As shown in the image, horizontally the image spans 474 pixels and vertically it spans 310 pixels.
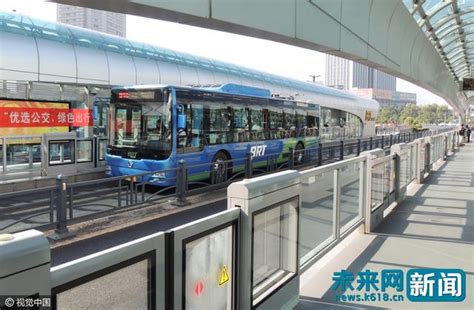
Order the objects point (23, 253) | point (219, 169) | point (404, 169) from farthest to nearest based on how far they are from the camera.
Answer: point (219, 169)
point (404, 169)
point (23, 253)

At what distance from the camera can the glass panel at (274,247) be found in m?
3.37

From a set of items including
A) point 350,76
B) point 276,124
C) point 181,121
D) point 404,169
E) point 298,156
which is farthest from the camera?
point 350,76

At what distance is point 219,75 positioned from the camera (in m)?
26.4

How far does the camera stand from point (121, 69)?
64.1 ft

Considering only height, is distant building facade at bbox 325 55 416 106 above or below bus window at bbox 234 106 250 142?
above

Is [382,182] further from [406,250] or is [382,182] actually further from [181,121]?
[181,121]

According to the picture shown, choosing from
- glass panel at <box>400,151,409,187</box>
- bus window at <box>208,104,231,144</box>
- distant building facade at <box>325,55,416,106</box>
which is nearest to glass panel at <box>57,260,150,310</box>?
glass panel at <box>400,151,409,187</box>

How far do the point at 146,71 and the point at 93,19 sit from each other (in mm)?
27882

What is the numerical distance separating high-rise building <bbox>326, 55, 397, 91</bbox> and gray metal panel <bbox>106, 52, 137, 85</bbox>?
3282 inches

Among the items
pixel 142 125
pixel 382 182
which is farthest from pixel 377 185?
pixel 142 125

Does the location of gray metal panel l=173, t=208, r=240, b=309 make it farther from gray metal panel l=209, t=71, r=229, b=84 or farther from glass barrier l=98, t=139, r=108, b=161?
gray metal panel l=209, t=71, r=229, b=84

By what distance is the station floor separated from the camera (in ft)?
13.4

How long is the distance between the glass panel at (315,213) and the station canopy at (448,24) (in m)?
9.44

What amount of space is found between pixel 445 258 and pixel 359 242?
1.11 meters
